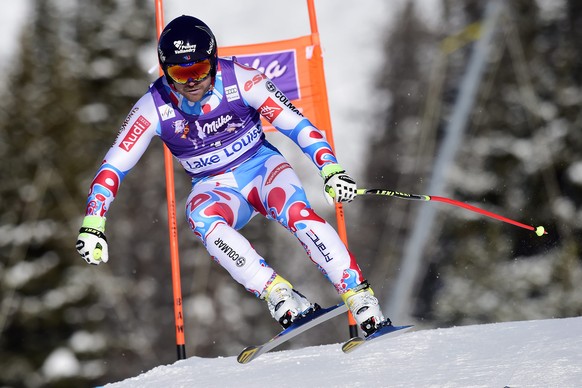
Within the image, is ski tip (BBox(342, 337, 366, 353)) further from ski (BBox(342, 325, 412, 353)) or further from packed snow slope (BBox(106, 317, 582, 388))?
packed snow slope (BBox(106, 317, 582, 388))

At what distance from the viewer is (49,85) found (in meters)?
23.9

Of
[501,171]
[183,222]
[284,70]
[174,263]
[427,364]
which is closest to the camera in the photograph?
[427,364]

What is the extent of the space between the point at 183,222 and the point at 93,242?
19.4 m

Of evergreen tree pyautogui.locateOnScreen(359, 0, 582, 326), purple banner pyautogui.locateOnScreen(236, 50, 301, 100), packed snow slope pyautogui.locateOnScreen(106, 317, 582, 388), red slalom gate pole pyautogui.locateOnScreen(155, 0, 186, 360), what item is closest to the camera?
packed snow slope pyautogui.locateOnScreen(106, 317, 582, 388)

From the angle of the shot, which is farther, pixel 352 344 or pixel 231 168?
pixel 231 168

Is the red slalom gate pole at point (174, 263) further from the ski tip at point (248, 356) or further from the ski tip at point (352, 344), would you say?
the ski tip at point (352, 344)

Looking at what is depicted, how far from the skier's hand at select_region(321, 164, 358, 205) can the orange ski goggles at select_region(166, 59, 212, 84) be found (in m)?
0.82

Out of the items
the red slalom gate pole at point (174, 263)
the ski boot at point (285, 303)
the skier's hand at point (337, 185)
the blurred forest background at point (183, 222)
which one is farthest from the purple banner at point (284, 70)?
the blurred forest background at point (183, 222)

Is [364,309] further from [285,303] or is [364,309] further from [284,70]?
[284,70]

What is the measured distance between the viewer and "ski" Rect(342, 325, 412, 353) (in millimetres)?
5578

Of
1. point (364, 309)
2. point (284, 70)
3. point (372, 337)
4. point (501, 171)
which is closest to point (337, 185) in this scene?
point (364, 309)

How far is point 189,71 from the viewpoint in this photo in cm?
587

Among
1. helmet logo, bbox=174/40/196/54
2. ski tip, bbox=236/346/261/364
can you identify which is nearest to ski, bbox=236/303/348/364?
ski tip, bbox=236/346/261/364

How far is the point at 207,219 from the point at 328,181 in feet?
2.27
